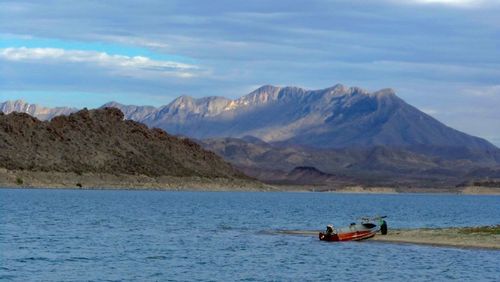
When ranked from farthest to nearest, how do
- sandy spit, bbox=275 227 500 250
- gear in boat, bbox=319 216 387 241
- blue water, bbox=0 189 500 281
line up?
gear in boat, bbox=319 216 387 241 → sandy spit, bbox=275 227 500 250 → blue water, bbox=0 189 500 281

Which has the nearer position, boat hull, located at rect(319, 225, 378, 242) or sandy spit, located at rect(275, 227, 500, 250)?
sandy spit, located at rect(275, 227, 500, 250)

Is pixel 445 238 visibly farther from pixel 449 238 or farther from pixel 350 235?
pixel 350 235

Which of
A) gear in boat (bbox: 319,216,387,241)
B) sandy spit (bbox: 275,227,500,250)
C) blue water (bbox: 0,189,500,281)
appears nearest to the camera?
blue water (bbox: 0,189,500,281)

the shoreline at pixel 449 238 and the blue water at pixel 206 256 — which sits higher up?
the shoreline at pixel 449 238

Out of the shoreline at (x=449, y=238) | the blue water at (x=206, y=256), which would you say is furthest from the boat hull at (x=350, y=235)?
the blue water at (x=206, y=256)

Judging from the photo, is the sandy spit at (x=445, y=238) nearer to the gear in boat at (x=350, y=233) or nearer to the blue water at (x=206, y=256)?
the gear in boat at (x=350, y=233)

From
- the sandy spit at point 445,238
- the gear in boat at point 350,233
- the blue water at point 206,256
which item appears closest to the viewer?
the blue water at point 206,256

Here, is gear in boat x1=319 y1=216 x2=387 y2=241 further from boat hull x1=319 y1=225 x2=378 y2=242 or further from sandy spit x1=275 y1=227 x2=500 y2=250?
sandy spit x1=275 y1=227 x2=500 y2=250

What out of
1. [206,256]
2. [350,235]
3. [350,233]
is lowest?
[206,256]

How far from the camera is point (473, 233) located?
79625 mm

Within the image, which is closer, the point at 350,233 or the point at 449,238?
the point at 449,238

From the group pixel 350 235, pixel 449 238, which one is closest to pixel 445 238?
pixel 449 238

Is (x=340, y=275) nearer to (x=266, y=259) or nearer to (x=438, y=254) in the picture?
(x=266, y=259)

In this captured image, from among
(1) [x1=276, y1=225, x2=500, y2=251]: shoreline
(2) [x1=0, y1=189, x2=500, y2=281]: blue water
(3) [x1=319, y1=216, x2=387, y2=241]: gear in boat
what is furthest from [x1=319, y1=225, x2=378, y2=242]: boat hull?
(2) [x1=0, y1=189, x2=500, y2=281]: blue water
